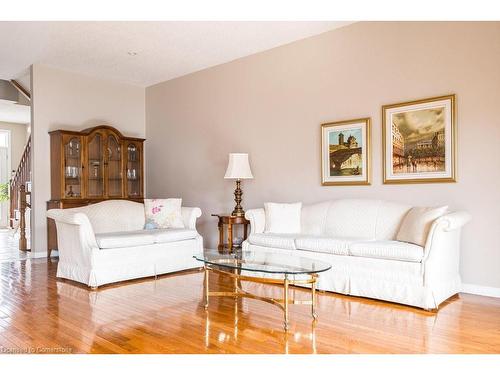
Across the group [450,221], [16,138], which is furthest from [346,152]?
[16,138]

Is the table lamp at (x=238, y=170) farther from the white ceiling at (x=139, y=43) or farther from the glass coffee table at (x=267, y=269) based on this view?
the glass coffee table at (x=267, y=269)

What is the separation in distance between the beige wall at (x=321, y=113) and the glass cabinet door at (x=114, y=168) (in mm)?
716

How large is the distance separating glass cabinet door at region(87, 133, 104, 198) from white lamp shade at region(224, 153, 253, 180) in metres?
2.27

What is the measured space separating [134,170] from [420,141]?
4515mm

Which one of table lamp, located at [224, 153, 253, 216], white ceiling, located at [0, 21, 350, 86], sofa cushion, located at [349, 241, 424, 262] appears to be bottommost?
sofa cushion, located at [349, 241, 424, 262]

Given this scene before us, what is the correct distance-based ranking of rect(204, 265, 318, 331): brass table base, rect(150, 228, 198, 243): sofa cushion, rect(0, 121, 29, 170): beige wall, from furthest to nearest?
rect(0, 121, 29, 170): beige wall, rect(150, 228, 198, 243): sofa cushion, rect(204, 265, 318, 331): brass table base

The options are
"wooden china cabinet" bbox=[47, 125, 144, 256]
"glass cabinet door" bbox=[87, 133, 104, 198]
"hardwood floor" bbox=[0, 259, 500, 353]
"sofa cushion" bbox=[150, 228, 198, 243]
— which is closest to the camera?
"hardwood floor" bbox=[0, 259, 500, 353]

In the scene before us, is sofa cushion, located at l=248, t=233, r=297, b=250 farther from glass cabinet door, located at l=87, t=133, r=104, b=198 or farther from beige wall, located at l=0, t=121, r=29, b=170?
beige wall, located at l=0, t=121, r=29, b=170

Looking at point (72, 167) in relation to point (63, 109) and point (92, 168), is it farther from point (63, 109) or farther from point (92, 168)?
point (63, 109)

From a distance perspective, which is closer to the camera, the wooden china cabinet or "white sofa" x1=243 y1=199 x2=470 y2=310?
"white sofa" x1=243 y1=199 x2=470 y2=310

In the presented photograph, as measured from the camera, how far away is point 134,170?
22.8 ft

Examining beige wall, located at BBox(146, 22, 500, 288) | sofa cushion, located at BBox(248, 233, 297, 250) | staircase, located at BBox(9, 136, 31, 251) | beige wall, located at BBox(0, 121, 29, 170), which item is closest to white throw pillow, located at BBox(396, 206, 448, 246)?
beige wall, located at BBox(146, 22, 500, 288)

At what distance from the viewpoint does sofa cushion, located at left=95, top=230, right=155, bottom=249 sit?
433cm
